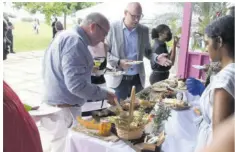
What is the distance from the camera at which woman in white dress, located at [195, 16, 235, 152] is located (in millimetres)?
957

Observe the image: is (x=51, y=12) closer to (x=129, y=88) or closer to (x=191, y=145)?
(x=129, y=88)

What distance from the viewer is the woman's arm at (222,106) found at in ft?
3.10

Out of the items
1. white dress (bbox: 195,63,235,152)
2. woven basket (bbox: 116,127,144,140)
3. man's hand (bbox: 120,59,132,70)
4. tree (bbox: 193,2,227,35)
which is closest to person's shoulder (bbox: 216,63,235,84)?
white dress (bbox: 195,63,235,152)

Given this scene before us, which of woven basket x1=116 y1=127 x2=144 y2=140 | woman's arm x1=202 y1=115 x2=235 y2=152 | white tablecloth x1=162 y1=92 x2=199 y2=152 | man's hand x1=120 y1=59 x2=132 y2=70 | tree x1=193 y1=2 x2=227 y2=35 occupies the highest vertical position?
tree x1=193 y1=2 x2=227 y2=35

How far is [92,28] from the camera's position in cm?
167

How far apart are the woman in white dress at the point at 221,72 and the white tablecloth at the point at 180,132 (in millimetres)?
411

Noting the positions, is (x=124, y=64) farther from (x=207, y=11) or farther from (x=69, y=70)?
(x=207, y=11)

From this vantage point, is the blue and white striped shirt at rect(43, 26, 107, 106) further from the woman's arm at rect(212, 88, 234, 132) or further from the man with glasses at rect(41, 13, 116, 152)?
the woman's arm at rect(212, 88, 234, 132)

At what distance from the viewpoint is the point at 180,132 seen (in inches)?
66.5

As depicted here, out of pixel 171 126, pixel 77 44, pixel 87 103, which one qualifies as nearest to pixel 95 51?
pixel 87 103

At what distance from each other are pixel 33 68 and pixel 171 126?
17.9 ft

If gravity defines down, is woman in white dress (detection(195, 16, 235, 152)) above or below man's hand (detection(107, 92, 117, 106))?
above

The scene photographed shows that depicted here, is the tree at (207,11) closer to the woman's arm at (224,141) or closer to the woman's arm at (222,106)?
the woman's arm at (222,106)

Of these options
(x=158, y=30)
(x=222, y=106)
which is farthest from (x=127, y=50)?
(x=222, y=106)
